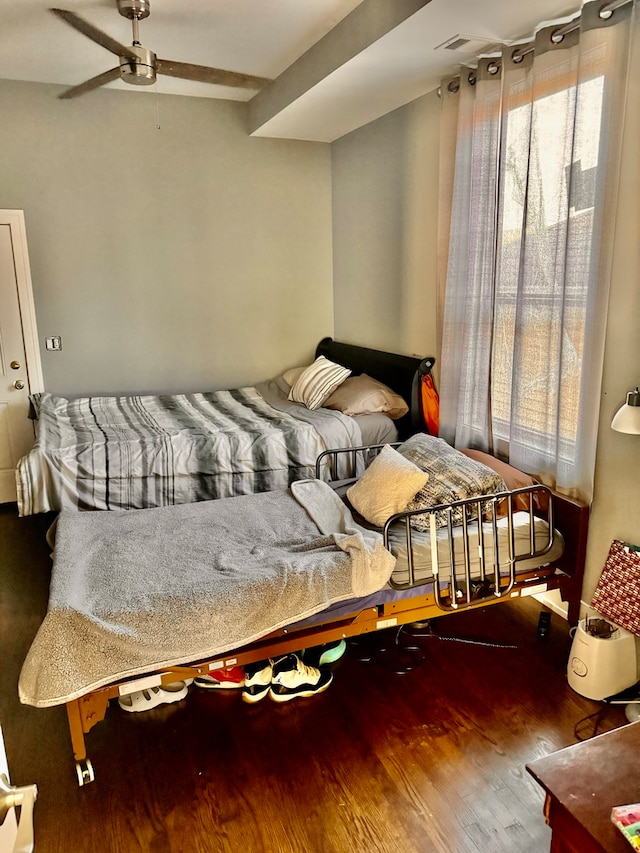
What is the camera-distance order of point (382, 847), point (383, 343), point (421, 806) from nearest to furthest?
1. point (382, 847)
2. point (421, 806)
3. point (383, 343)

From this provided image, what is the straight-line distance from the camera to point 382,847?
1.75 m

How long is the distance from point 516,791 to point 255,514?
57.3 inches

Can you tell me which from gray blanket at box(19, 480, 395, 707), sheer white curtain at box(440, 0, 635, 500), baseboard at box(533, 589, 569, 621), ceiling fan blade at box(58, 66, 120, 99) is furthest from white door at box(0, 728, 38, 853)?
ceiling fan blade at box(58, 66, 120, 99)

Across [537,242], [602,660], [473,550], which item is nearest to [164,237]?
[537,242]

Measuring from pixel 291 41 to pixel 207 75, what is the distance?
2.23 ft

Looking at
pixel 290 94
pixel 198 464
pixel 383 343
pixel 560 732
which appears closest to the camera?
pixel 560 732

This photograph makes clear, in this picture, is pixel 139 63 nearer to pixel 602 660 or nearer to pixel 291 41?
pixel 291 41

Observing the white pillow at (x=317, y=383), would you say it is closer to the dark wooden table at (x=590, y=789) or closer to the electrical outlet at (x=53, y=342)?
the electrical outlet at (x=53, y=342)

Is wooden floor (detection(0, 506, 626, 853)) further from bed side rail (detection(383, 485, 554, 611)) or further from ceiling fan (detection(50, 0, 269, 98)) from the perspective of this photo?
ceiling fan (detection(50, 0, 269, 98))

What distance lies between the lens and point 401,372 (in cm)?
379

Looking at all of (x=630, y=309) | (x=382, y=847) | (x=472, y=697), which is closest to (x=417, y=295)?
(x=630, y=309)

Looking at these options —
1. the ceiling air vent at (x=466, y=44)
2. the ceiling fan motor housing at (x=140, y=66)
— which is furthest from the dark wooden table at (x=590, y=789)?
the ceiling fan motor housing at (x=140, y=66)

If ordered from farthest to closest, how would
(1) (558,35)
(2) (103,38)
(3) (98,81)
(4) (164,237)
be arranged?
(4) (164,237) < (3) (98,81) < (2) (103,38) < (1) (558,35)

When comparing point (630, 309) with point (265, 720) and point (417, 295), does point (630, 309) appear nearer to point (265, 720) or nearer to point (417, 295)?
point (417, 295)
